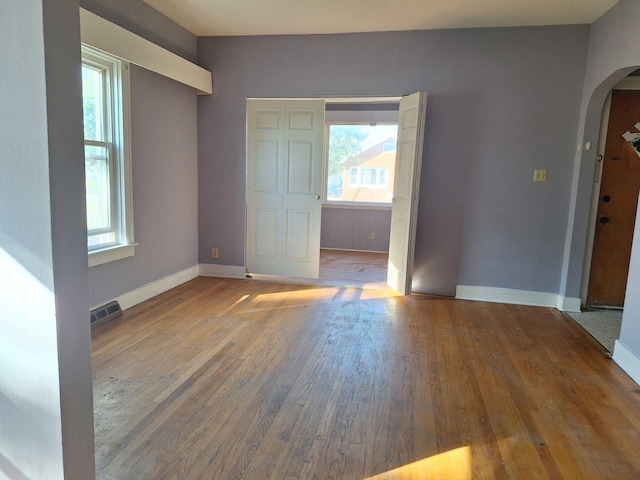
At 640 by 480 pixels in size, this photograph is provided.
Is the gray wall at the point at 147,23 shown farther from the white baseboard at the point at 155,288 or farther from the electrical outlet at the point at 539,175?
the electrical outlet at the point at 539,175

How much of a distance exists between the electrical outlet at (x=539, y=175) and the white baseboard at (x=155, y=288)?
152 inches

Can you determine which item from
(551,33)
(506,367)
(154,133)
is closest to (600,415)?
(506,367)

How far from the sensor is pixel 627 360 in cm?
279

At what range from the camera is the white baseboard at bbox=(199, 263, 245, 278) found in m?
4.97

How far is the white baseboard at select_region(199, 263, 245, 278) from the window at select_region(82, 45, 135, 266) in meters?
1.44

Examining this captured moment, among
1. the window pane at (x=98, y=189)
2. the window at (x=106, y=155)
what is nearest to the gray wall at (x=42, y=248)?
the window at (x=106, y=155)

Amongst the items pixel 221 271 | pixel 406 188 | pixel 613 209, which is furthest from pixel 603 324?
pixel 221 271

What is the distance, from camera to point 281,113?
15.3 feet

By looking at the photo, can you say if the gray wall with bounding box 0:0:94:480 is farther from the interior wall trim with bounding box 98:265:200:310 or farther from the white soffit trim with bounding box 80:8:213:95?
the interior wall trim with bounding box 98:265:200:310

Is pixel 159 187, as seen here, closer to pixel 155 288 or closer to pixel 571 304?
pixel 155 288

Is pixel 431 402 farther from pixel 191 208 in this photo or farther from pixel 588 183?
pixel 191 208

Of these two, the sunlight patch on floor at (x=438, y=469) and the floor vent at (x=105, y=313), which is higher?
the floor vent at (x=105, y=313)

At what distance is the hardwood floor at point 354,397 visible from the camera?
183cm

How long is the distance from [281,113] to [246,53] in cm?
75
